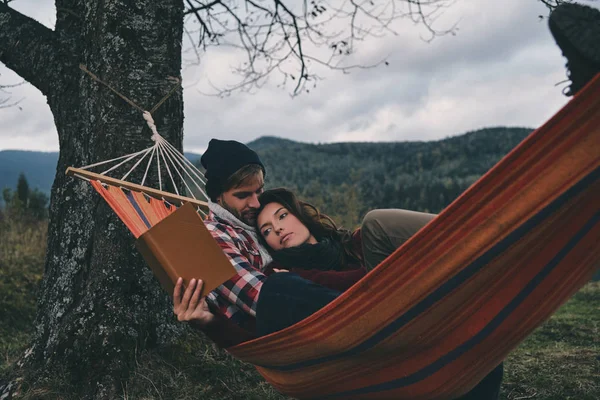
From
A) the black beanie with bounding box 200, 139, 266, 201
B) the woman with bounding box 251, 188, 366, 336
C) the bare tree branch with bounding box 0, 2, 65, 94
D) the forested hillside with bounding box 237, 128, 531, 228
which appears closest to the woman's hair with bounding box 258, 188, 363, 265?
the woman with bounding box 251, 188, 366, 336

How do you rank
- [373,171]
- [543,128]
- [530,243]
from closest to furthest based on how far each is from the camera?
[543,128] → [530,243] → [373,171]

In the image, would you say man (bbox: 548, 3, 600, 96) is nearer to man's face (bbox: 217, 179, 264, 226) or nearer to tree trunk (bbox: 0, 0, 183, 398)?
man's face (bbox: 217, 179, 264, 226)

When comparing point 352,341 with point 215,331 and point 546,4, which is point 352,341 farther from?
point 546,4

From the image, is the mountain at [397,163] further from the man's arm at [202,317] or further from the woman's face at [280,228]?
the man's arm at [202,317]

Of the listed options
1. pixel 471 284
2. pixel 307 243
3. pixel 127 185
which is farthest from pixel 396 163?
pixel 471 284

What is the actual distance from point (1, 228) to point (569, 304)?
5869 millimetres

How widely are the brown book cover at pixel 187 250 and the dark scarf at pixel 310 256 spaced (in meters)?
0.45

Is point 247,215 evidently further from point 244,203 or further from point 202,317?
point 202,317

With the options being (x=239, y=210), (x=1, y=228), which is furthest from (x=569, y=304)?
(x=1, y=228)

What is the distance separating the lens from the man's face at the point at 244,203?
78.4 inches

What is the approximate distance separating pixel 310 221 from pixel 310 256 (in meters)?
0.20

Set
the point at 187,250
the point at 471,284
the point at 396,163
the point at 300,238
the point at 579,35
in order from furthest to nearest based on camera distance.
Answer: the point at 396,163 < the point at 300,238 < the point at 187,250 < the point at 471,284 < the point at 579,35

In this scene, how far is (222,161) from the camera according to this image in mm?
2006

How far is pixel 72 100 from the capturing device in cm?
246
